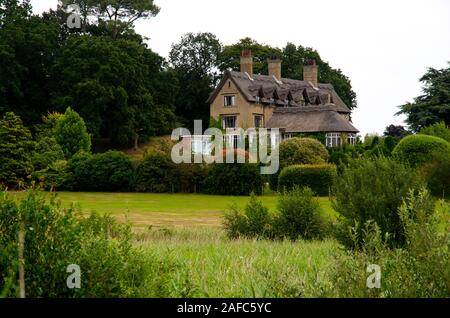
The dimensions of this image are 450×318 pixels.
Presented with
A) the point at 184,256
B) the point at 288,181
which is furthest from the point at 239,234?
the point at 288,181

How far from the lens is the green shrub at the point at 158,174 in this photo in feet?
129

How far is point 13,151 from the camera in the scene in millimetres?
37750

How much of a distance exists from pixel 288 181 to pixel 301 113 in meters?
23.1

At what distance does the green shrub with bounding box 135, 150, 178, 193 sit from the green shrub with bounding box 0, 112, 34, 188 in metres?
6.59

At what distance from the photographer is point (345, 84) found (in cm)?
8406

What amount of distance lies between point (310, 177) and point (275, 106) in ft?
94.7

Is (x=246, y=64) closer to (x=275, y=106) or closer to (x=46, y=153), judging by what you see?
(x=275, y=106)

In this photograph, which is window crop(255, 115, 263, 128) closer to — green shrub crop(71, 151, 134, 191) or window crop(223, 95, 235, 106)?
window crop(223, 95, 235, 106)

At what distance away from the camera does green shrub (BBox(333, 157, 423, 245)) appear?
11.7m

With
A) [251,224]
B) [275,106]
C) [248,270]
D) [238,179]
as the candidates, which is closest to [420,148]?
[238,179]

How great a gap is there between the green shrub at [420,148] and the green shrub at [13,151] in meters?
20.4

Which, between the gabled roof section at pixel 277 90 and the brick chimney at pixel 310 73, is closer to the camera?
the gabled roof section at pixel 277 90

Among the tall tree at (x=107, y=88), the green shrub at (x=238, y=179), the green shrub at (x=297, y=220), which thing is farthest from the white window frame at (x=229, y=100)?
the green shrub at (x=297, y=220)

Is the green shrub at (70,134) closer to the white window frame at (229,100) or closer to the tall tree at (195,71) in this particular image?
the white window frame at (229,100)
